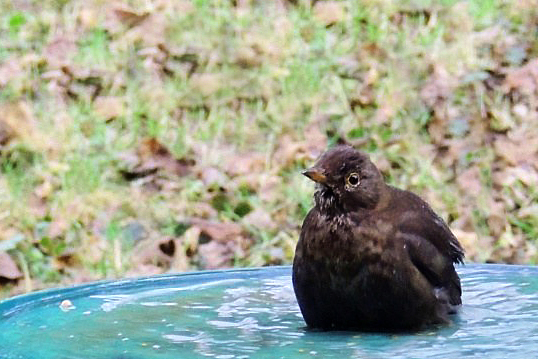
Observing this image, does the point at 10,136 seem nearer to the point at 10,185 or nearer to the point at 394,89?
the point at 10,185

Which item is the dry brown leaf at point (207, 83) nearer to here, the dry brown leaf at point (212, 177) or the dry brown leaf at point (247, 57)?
the dry brown leaf at point (247, 57)

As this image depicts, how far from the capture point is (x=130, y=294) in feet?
12.2

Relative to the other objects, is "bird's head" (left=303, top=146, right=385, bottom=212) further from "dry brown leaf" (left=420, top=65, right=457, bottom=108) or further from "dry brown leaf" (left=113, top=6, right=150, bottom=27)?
"dry brown leaf" (left=113, top=6, right=150, bottom=27)

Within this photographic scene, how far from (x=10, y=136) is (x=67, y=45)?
1235 millimetres

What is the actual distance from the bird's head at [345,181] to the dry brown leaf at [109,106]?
444cm

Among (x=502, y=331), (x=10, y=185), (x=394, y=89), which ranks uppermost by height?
(x=394, y=89)

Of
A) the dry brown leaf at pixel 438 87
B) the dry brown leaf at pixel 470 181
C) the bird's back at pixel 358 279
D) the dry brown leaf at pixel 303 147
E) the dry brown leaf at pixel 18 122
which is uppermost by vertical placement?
the dry brown leaf at pixel 438 87

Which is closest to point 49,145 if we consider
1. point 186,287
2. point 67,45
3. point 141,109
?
point 141,109

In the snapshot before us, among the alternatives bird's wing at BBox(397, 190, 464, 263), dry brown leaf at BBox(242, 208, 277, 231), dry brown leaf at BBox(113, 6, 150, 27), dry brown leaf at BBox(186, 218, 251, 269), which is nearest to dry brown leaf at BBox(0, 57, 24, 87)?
dry brown leaf at BBox(113, 6, 150, 27)

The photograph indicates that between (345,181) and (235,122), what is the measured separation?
4.40m

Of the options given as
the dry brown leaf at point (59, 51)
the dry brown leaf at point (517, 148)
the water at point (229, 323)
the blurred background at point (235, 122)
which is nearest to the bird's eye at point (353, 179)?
the water at point (229, 323)

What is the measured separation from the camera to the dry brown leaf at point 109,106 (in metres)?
7.75

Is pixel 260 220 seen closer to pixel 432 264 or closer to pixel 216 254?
pixel 216 254

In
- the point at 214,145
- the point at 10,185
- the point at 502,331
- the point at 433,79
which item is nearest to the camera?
the point at 502,331
